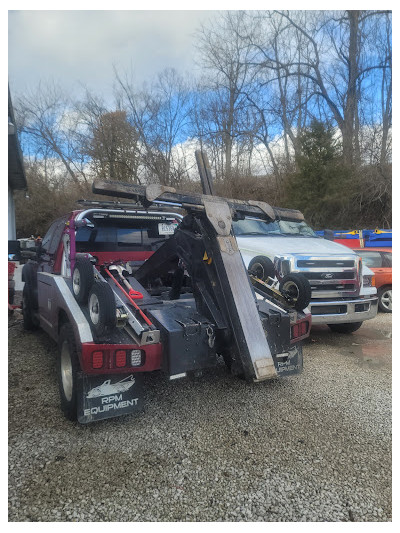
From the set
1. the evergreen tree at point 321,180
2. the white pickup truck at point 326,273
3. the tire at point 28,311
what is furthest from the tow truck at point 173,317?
the evergreen tree at point 321,180

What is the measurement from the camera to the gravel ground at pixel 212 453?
2.18 metres

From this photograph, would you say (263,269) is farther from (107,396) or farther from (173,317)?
(107,396)

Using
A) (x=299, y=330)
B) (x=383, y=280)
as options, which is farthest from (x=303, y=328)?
(x=383, y=280)

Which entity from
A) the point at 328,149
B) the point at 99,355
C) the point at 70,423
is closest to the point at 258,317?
the point at 99,355

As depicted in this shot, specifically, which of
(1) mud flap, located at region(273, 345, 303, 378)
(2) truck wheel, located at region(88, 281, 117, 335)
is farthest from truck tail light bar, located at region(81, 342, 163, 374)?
(1) mud flap, located at region(273, 345, 303, 378)

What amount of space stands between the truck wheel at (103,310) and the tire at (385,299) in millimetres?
7156

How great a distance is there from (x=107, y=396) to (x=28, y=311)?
3529mm

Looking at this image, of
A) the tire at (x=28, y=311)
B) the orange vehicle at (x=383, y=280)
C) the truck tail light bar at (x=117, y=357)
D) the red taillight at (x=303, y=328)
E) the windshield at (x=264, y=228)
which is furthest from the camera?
the orange vehicle at (x=383, y=280)

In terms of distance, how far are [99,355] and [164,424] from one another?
0.92 meters

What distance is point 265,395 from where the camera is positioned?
370 cm

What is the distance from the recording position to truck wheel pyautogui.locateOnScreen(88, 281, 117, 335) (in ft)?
8.85

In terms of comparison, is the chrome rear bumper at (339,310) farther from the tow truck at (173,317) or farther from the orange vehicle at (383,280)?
the orange vehicle at (383,280)

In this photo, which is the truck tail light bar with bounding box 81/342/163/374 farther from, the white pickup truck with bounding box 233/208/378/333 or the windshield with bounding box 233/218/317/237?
the windshield with bounding box 233/218/317/237
